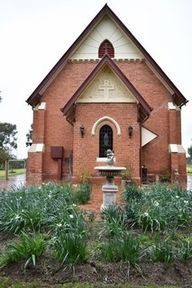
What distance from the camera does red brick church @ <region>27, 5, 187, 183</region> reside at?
18.0 metres

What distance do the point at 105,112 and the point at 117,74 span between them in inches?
81.4

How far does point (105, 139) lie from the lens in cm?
1844

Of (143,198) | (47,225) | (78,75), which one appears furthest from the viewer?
(78,75)

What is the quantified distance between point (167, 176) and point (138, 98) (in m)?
5.35

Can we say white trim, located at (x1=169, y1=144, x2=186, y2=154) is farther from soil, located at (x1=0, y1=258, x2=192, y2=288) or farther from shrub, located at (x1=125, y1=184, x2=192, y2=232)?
soil, located at (x1=0, y1=258, x2=192, y2=288)

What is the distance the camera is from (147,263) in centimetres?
514

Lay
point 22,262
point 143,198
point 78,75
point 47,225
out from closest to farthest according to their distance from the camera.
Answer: point 22,262 < point 47,225 < point 143,198 < point 78,75

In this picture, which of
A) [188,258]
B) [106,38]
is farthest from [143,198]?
[106,38]

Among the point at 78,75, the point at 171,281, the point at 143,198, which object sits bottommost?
the point at 171,281

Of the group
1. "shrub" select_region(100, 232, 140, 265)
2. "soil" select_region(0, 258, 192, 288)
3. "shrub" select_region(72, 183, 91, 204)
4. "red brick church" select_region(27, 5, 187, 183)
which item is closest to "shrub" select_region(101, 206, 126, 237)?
"shrub" select_region(100, 232, 140, 265)

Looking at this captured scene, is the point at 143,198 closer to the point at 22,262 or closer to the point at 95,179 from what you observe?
the point at 22,262

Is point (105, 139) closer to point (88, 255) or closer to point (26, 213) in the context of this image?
point (26, 213)

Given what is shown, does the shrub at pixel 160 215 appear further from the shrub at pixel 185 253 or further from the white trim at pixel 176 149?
the white trim at pixel 176 149

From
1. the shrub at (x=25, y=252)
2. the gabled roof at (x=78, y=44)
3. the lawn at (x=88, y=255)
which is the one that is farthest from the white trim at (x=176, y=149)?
the shrub at (x=25, y=252)
